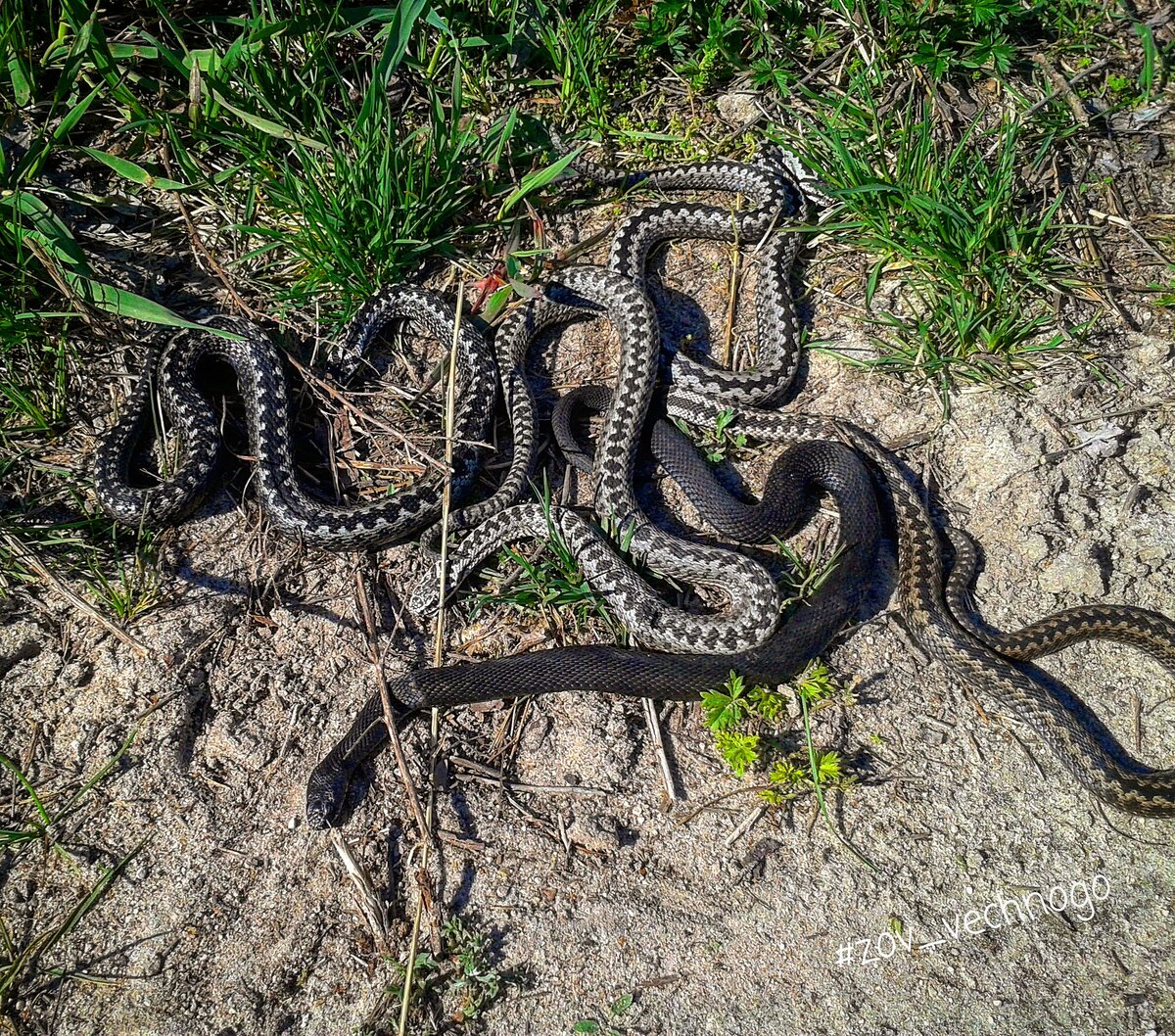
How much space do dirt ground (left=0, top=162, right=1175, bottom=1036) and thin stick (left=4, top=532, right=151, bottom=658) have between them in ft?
0.18

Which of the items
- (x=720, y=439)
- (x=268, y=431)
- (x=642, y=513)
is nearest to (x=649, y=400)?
(x=720, y=439)

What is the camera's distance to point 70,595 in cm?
487

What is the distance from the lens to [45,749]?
4539mm

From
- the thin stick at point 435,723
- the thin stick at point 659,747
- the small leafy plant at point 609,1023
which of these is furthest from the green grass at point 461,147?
the small leafy plant at point 609,1023

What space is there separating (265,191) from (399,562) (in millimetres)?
2754

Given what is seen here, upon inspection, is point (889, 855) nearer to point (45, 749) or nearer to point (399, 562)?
point (399, 562)

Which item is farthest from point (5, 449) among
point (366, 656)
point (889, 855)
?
point (889, 855)

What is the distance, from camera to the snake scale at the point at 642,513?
15.2 feet

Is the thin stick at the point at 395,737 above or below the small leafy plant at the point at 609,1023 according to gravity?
above

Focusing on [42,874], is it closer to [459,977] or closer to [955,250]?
[459,977]

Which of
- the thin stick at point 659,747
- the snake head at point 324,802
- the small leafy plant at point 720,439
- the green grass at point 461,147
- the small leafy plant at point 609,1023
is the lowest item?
the small leafy plant at point 609,1023

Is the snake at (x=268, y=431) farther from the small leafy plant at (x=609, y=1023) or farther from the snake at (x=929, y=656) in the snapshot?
the small leafy plant at (x=609, y=1023)

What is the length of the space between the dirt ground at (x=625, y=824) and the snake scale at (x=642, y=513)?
176mm

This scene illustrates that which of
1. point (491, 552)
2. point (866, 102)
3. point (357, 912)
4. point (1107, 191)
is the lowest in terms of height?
point (357, 912)
